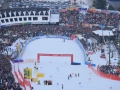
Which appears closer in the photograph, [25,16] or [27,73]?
[27,73]

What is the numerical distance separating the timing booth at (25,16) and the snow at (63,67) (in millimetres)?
4842

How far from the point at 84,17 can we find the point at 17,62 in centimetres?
1613

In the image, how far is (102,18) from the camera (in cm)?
4797

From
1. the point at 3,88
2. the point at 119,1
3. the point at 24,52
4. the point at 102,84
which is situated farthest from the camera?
the point at 119,1

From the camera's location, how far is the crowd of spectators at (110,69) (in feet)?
102

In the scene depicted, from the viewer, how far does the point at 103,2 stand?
55438 millimetres

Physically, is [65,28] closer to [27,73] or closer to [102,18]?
[102,18]

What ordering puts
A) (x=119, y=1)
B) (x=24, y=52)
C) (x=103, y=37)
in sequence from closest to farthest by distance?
(x=24, y=52) → (x=103, y=37) → (x=119, y=1)

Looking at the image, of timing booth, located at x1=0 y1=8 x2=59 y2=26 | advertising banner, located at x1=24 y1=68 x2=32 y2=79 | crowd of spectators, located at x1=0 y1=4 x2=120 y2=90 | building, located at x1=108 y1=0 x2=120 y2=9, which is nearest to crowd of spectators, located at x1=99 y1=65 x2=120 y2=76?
advertising banner, located at x1=24 y1=68 x2=32 y2=79

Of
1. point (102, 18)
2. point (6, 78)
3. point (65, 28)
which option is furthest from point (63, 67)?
point (102, 18)

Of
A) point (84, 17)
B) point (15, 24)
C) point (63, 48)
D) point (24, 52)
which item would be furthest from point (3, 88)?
point (84, 17)

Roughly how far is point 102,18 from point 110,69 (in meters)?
17.1

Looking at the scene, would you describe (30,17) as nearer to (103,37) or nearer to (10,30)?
(10,30)

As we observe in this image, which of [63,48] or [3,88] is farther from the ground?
[3,88]
